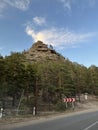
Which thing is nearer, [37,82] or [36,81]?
[36,81]

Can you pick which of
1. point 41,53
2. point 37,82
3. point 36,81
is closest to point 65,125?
point 36,81

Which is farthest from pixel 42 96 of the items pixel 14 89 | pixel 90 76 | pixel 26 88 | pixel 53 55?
pixel 53 55

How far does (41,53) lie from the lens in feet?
531

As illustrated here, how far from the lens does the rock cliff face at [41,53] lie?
15488 cm

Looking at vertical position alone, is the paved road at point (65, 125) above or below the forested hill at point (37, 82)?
below

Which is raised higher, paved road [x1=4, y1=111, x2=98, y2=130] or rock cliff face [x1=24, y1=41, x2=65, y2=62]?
rock cliff face [x1=24, y1=41, x2=65, y2=62]

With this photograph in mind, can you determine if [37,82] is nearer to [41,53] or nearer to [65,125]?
[65,125]

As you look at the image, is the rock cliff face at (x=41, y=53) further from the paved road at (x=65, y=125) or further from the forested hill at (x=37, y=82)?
the paved road at (x=65, y=125)

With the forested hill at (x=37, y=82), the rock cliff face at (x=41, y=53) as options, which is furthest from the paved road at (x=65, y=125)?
the rock cliff face at (x=41, y=53)

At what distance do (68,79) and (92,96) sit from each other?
111 ft

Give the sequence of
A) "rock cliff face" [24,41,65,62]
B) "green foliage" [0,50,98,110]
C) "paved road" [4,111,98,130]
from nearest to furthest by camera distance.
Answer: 1. "paved road" [4,111,98,130]
2. "green foliage" [0,50,98,110]
3. "rock cliff face" [24,41,65,62]

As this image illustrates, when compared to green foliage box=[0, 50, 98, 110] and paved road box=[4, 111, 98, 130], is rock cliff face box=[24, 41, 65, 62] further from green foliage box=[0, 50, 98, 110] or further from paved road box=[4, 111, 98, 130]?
paved road box=[4, 111, 98, 130]

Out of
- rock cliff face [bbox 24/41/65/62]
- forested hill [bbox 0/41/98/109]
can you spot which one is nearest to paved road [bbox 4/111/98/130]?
forested hill [bbox 0/41/98/109]

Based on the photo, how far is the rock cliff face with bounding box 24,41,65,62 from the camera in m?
155
